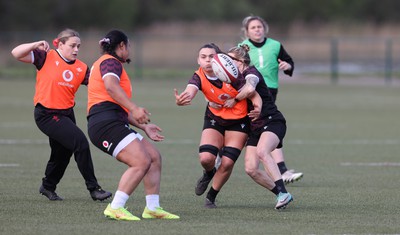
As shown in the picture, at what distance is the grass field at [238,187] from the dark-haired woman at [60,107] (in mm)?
290

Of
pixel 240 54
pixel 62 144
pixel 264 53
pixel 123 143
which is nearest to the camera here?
pixel 123 143

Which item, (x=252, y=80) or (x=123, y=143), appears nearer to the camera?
(x=123, y=143)

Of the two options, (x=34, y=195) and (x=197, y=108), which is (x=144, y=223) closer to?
(x=34, y=195)

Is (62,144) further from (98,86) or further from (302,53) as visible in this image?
(302,53)

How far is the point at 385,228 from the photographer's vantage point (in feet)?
25.4

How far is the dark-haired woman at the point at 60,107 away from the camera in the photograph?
9.33 metres

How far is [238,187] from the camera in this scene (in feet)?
35.1

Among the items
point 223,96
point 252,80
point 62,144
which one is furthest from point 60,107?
point 252,80

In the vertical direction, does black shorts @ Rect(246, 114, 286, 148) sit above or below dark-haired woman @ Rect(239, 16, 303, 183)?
below

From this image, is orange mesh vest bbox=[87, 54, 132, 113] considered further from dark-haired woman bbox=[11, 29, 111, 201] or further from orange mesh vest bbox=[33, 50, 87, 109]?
orange mesh vest bbox=[33, 50, 87, 109]

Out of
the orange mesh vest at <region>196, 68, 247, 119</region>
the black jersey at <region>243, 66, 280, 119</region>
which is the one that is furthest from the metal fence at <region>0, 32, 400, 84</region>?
the orange mesh vest at <region>196, 68, 247, 119</region>

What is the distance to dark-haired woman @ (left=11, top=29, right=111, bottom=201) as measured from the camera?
30.6ft

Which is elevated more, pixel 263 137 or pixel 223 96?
pixel 223 96

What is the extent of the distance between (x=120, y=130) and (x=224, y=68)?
1.28 metres
